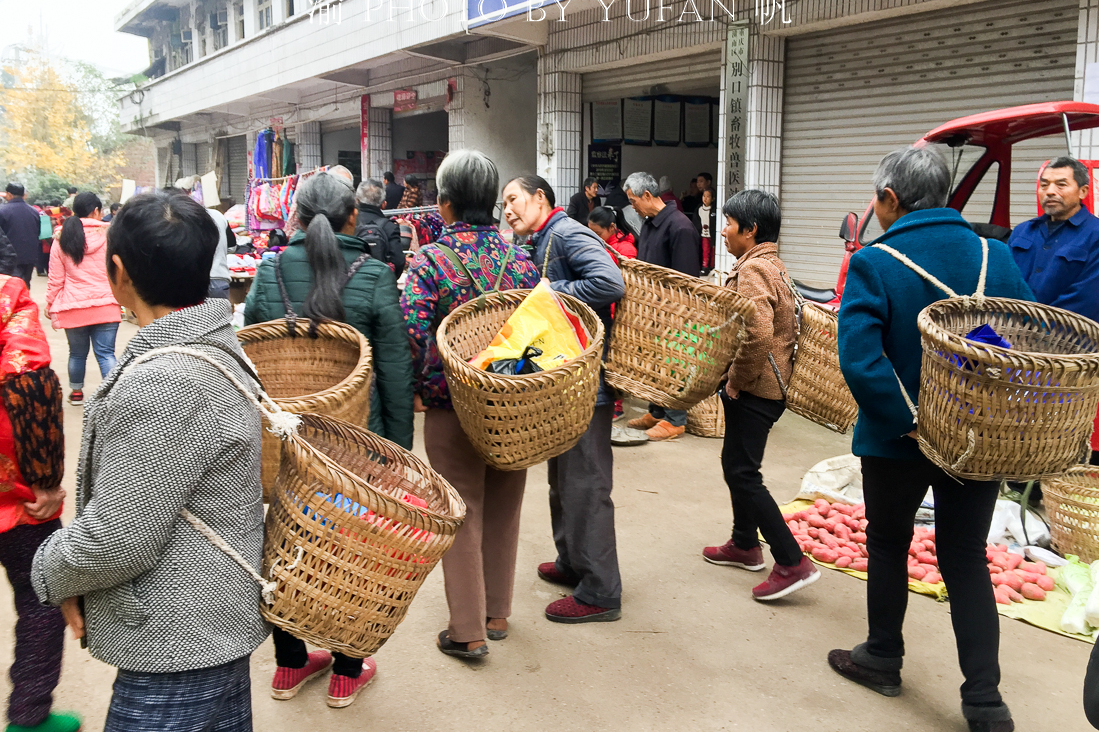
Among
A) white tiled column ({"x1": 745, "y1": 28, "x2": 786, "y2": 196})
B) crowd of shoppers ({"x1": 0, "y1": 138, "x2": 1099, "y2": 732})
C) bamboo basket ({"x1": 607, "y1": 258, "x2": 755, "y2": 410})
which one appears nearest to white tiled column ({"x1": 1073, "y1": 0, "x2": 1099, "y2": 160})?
crowd of shoppers ({"x1": 0, "y1": 138, "x2": 1099, "y2": 732})

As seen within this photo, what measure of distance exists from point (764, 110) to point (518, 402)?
6289 mm

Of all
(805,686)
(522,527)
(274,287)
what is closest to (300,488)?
(274,287)

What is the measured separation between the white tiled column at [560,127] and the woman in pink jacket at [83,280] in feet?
17.4

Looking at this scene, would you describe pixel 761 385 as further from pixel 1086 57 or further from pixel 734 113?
pixel 734 113

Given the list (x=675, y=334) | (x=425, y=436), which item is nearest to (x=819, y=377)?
(x=675, y=334)

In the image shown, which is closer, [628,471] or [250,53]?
[628,471]

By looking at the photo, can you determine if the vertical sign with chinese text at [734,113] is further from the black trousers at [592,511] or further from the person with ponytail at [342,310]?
the person with ponytail at [342,310]

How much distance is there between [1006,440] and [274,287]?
241 centimetres

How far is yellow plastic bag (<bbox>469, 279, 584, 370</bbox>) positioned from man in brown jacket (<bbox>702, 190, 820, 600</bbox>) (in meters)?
1.12

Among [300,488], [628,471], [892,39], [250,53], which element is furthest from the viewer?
[250,53]

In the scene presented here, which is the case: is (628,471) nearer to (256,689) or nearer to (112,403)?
(256,689)

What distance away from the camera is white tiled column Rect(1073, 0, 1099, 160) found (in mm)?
5336

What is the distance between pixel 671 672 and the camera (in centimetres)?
313

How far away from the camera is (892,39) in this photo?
7016 mm
